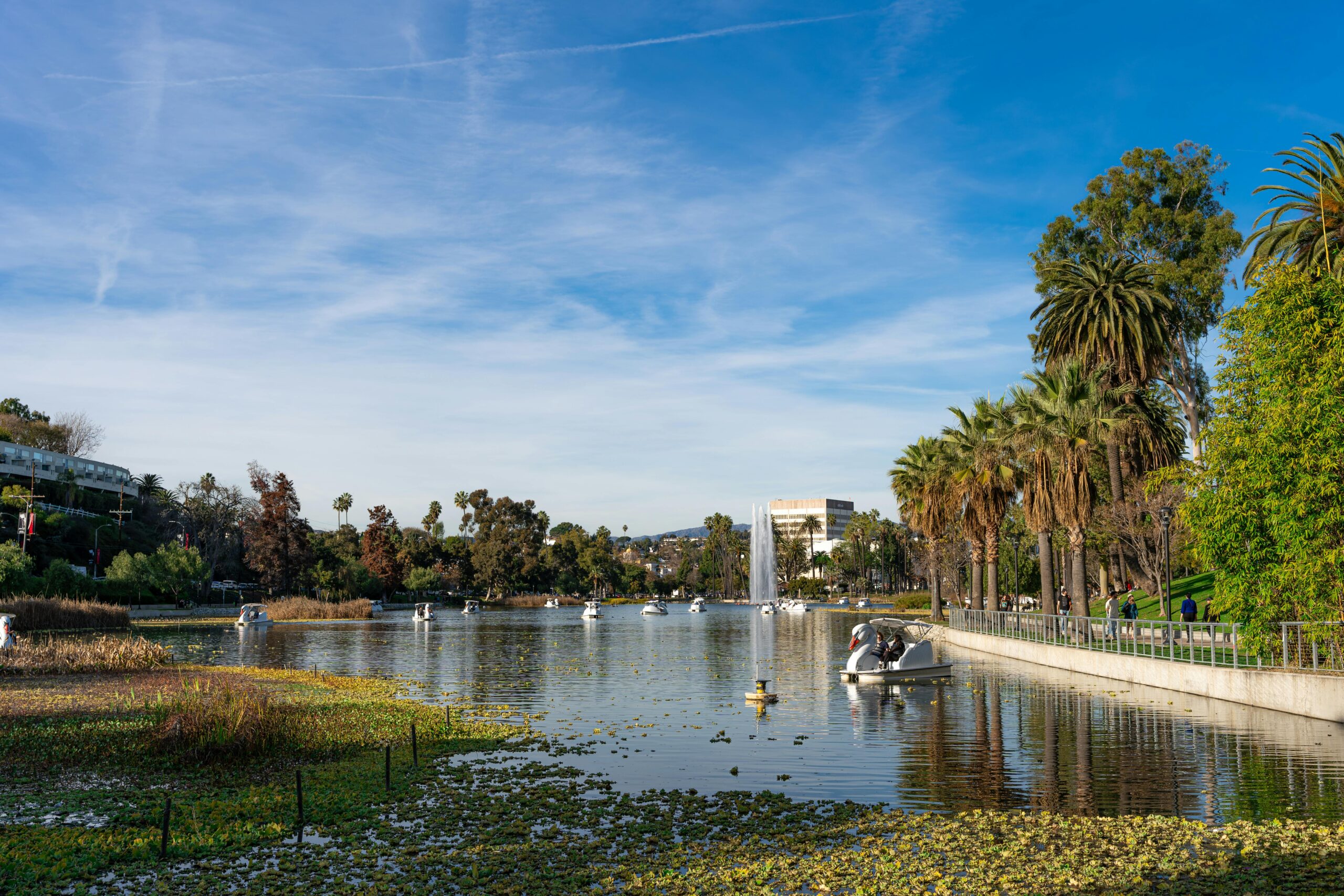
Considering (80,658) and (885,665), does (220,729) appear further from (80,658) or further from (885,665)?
(885,665)

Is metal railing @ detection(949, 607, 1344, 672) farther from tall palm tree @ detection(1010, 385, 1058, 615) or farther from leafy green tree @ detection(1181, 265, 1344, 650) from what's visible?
tall palm tree @ detection(1010, 385, 1058, 615)

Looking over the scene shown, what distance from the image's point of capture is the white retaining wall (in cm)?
2547

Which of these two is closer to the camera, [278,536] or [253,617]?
[253,617]

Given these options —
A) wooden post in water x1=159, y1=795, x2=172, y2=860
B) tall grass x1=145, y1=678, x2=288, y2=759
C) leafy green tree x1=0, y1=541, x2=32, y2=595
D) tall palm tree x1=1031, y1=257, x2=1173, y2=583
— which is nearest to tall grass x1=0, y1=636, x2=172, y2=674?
tall grass x1=145, y1=678, x2=288, y2=759

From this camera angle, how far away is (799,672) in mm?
43219

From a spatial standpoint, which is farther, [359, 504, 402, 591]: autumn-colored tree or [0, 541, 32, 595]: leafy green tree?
[359, 504, 402, 591]: autumn-colored tree

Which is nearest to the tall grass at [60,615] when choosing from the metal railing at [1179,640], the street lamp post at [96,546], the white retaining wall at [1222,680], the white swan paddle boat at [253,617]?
the white swan paddle boat at [253,617]

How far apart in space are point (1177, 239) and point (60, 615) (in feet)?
252

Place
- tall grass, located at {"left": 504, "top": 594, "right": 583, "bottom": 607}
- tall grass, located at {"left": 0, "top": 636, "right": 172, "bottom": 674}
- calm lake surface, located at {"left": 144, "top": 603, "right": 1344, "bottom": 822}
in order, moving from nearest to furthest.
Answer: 1. calm lake surface, located at {"left": 144, "top": 603, "right": 1344, "bottom": 822}
2. tall grass, located at {"left": 0, "top": 636, "right": 172, "bottom": 674}
3. tall grass, located at {"left": 504, "top": 594, "right": 583, "bottom": 607}

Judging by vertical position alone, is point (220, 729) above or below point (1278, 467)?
below

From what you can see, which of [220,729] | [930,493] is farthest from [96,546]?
[220,729]

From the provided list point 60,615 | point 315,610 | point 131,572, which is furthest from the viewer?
point 315,610

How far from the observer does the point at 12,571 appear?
71.8 metres

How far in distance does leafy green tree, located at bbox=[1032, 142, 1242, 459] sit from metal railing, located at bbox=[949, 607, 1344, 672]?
19283mm
